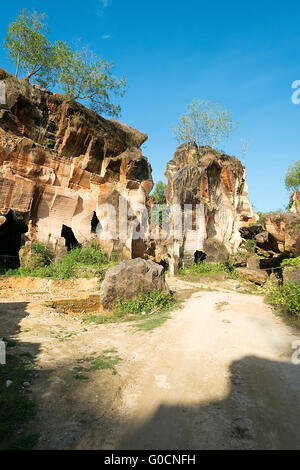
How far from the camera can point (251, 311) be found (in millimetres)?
7855

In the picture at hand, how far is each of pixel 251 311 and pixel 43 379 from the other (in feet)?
20.5

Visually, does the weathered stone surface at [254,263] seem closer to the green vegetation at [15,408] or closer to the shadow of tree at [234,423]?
the shadow of tree at [234,423]

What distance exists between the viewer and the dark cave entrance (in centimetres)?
1568

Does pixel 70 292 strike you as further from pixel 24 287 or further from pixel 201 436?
pixel 201 436

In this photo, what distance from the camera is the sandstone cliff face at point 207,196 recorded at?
2017 centimetres

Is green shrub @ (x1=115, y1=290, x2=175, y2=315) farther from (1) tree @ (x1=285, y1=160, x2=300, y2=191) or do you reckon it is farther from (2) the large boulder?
(1) tree @ (x1=285, y1=160, x2=300, y2=191)

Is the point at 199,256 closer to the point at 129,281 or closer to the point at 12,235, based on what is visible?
the point at 129,281

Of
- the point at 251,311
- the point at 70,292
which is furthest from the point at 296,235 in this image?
the point at 70,292

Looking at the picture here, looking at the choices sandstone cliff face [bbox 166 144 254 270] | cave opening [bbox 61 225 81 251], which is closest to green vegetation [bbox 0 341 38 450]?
sandstone cliff face [bbox 166 144 254 270]

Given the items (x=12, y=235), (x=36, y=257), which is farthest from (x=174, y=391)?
(x=12, y=235)

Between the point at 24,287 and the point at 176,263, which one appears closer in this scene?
the point at 24,287

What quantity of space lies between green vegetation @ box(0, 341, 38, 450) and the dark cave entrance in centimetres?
1294

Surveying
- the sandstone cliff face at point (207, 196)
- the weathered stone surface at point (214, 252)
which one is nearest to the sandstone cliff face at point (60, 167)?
the sandstone cliff face at point (207, 196)

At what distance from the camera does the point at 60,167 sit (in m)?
18.0
